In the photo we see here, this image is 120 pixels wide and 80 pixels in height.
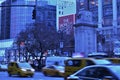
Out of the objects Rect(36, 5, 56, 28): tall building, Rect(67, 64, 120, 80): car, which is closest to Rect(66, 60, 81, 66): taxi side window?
Rect(67, 64, 120, 80): car

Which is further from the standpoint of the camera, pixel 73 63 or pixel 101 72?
pixel 73 63

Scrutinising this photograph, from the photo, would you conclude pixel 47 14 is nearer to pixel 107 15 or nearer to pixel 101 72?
pixel 107 15

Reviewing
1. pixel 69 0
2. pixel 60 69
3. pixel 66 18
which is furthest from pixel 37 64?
pixel 69 0

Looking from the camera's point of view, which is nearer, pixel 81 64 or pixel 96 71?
pixel 96 71

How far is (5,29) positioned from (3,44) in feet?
22.0

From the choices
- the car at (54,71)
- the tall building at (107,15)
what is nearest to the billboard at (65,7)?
the tall building at (107,15)

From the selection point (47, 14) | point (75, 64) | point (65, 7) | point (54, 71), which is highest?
point (65, 7)

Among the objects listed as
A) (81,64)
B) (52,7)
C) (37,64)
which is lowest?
(37,64)

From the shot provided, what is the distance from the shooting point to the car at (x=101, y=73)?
37.0 feet

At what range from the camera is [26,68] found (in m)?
38.6

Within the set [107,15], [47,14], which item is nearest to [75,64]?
[107,15]

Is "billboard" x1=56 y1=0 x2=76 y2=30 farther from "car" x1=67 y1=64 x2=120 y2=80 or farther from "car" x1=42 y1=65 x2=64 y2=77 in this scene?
"car" x1=67 y1=64 x2=120 y2=80

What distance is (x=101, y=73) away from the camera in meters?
11.9

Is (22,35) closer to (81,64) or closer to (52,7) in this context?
(81,64)
